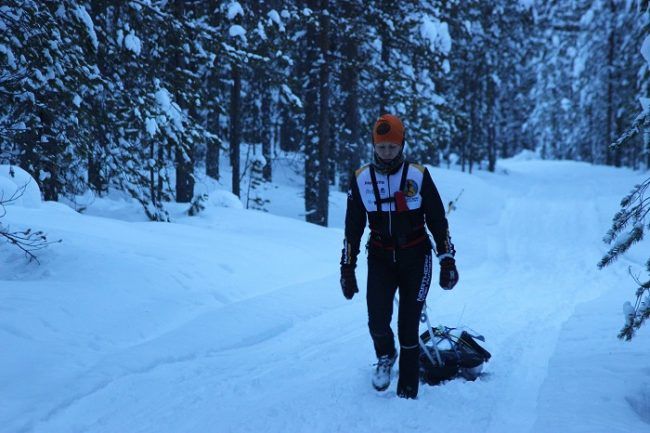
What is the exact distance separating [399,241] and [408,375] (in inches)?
43.4

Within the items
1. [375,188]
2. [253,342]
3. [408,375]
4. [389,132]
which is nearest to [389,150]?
[389,132]

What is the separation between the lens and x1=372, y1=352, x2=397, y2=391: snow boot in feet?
14.0

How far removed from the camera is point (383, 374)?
430cm

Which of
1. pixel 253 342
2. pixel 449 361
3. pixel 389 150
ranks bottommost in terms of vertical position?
pixel 253 342

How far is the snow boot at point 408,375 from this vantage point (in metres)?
4.19

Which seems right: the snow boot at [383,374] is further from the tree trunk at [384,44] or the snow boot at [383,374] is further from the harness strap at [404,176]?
the tree trunk at [384,44]

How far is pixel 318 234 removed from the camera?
39.3ft

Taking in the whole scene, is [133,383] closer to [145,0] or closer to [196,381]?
[196,381]

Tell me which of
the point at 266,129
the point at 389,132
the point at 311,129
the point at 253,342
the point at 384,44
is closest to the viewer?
the point at 389,132

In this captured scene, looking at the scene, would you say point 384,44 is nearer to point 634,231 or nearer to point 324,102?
point 324,102

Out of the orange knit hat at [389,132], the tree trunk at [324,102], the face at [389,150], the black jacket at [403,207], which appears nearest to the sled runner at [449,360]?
the black jacket at [403,207]

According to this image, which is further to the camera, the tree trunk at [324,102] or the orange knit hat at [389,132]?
the tree trunk at [324,102]

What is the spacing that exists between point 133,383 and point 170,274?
2.66 meters

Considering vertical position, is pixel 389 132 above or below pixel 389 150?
above
